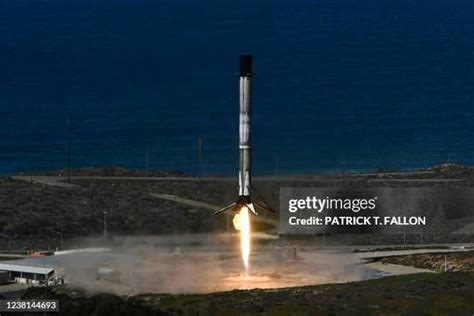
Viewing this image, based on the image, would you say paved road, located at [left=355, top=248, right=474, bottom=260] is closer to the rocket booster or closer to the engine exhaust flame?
the engine exhaust flame

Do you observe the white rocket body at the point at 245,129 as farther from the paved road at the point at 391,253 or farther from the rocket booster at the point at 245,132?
the paved road at the point at 391,253

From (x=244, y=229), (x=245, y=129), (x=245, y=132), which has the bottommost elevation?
(x=244, y=229)

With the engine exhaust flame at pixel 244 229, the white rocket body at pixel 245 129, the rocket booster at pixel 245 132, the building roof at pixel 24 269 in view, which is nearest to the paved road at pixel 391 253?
the engine exhaust flame at pixel 244 229

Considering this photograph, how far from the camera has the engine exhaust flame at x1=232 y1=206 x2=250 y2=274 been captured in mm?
97688

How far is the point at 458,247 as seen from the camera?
108125mm

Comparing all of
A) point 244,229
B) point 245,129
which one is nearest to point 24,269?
point 244,229

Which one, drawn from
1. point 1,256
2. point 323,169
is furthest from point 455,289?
point 323,169

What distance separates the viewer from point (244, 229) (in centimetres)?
10038

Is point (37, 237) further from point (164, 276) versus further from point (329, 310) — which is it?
point (329, 310)

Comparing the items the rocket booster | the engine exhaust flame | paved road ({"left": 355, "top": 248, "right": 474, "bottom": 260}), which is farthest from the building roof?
paved road ({"left": 355, "top": 248, "right": 474, "bottom": 260})

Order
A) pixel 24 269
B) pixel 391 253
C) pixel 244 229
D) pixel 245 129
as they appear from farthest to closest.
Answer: pixel 391 253 → pixel 244 229 → pixel 24 269 → pixel 245 129

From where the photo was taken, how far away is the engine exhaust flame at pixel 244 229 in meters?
97.7

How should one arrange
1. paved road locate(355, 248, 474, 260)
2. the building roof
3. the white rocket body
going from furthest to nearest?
1. paved road locate(355, 248, 474, 260)
2. the building roof
3. the white rocket body

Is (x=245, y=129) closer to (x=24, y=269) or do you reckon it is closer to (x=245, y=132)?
(x=245, y=132)
